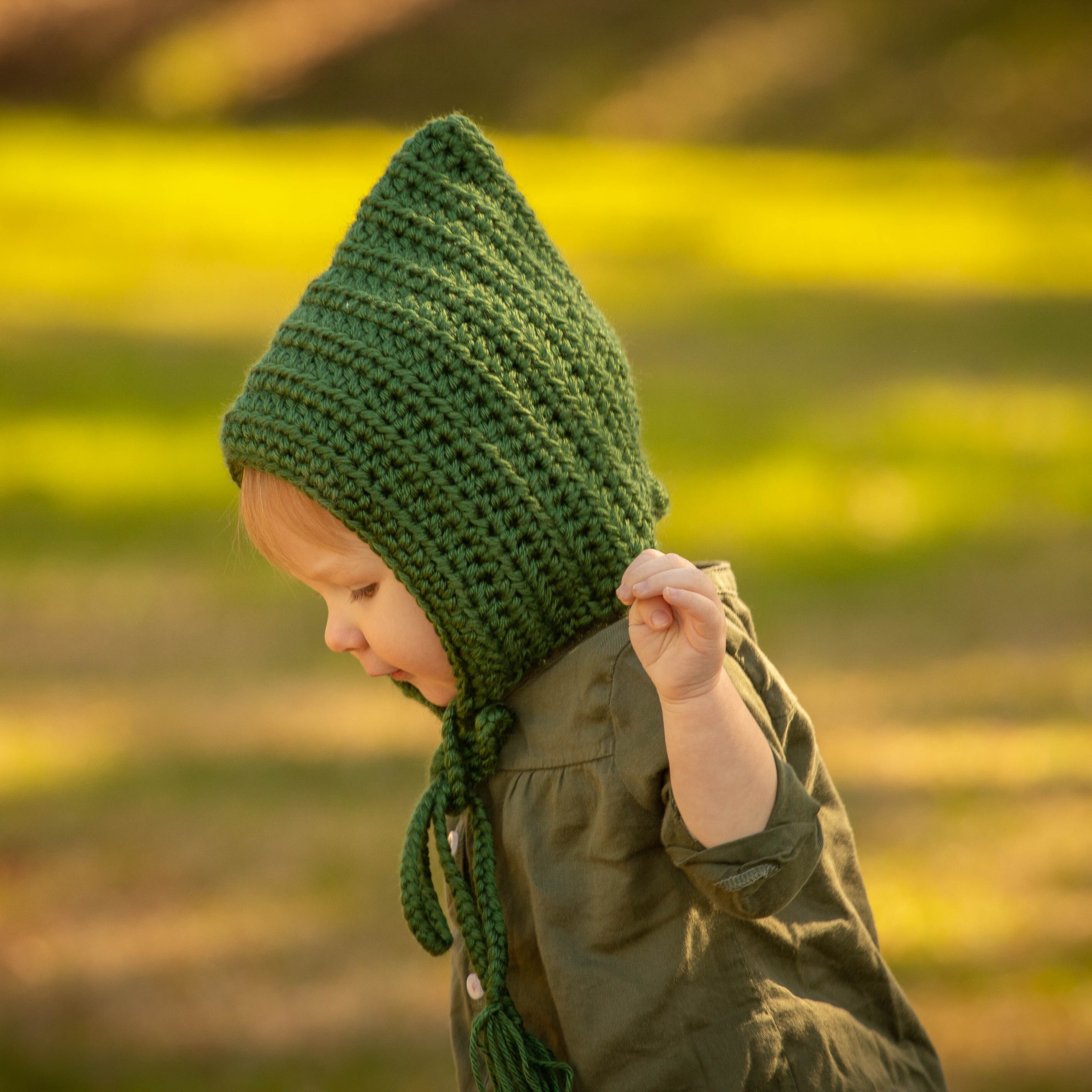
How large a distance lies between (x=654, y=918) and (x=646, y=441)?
252 inches

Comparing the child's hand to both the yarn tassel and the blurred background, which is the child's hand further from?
the blurred background

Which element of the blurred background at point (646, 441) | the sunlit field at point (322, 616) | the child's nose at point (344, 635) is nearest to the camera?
the child's nose at point (344, 635)

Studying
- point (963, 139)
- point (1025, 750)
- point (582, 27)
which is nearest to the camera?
point (1025, 750)

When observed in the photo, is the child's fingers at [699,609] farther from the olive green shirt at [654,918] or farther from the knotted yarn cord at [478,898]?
the knotted yarn cord at [478,898]

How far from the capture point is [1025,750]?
4.81 meters

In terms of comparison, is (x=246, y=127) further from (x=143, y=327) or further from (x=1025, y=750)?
(x=1025, y=750)

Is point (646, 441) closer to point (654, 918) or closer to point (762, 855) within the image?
point (654, 918)

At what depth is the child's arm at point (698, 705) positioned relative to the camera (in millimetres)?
1631

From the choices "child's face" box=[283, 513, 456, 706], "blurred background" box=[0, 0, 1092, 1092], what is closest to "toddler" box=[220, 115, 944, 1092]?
"child's face" box=[283, 513, 456, 706]

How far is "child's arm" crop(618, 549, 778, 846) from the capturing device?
1631 mm

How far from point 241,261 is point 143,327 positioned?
Answer: 1.52 meters

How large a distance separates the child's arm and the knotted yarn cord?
39 centimetres

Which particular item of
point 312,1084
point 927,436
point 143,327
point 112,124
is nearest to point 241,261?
point 143,327

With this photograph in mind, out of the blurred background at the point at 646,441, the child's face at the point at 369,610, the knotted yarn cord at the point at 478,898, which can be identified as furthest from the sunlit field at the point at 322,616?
the child's face at the point at 369,610
